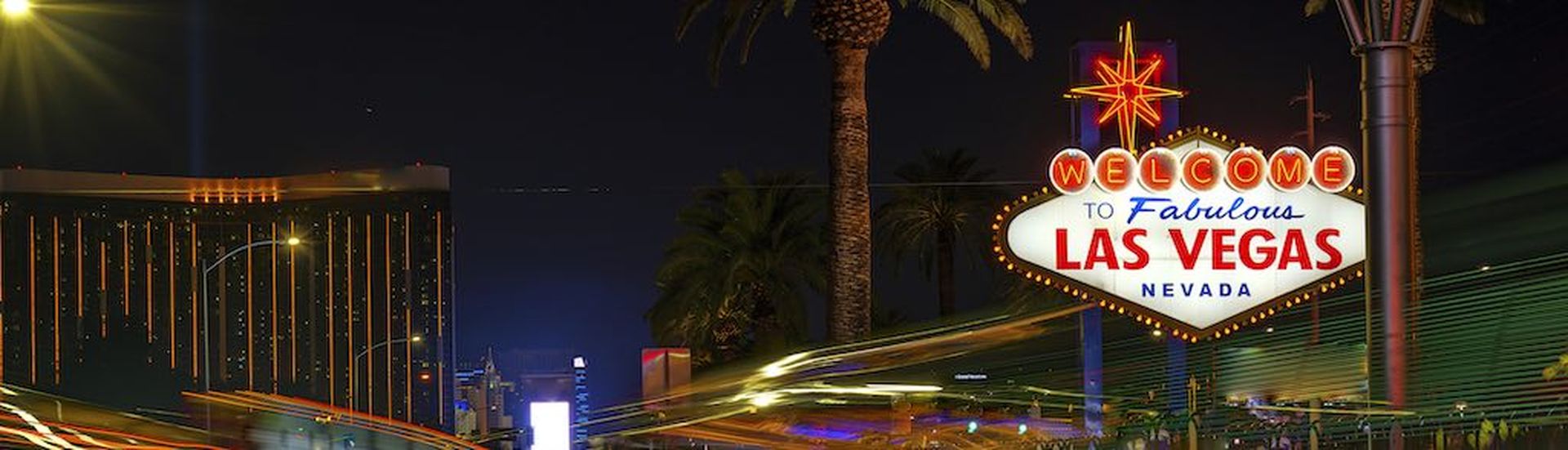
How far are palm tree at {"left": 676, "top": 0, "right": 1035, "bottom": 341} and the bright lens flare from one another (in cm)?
1243

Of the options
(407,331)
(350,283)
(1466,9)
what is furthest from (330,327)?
(1466,9)

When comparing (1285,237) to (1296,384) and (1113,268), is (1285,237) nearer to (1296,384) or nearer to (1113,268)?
(1113,268)

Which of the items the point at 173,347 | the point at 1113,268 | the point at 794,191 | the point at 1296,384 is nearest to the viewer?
the point at 1296,384

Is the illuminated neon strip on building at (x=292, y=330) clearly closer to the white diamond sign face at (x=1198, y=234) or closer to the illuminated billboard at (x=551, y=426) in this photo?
the white diamond sign face at (x=1198, y=234)

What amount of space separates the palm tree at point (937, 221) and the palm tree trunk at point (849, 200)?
2167 centimetres

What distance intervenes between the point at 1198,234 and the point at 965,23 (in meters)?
4.57

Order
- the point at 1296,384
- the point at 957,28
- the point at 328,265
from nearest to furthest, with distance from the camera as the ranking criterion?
the point at 1296,384 < the point at 957,28 < the point at 328,265

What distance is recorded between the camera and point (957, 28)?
32.6 m

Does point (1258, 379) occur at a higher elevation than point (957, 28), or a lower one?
lower

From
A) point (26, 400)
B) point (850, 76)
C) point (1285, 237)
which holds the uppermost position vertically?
point (850, 76)

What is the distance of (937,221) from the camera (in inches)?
2165

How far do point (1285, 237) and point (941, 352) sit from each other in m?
17.9

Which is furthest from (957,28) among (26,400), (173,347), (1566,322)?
(173,347)

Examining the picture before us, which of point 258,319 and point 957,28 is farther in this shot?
point 258,319
